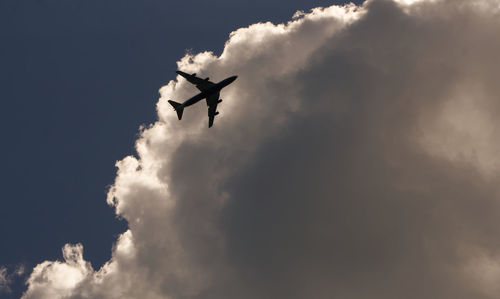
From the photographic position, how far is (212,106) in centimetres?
18700

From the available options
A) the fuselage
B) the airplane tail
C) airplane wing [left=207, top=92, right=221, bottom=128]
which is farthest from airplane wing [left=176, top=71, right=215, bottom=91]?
the airplane tail

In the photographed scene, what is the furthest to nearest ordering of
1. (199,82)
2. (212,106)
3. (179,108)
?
(179,108) < (212,106) < (199,82)

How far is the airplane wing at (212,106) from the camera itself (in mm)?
185625

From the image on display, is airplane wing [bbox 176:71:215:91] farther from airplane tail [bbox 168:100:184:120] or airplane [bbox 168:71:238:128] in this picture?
airplane tail [bbox 168:100:184:120]

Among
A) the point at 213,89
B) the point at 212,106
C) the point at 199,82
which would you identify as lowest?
the point at 212,106

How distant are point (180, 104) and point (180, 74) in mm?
12249

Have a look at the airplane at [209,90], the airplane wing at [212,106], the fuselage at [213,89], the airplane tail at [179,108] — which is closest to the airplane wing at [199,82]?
the airplane at [209,90]

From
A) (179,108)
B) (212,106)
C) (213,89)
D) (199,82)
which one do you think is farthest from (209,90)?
(179,108)

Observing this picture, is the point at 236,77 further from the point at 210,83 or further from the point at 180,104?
the point at 180,104

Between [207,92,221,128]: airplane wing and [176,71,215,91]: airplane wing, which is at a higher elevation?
[176,71,215,91]: airplane wing

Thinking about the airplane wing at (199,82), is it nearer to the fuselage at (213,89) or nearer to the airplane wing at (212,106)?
the fuselage at (213,89)

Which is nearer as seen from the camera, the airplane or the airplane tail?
the airplane

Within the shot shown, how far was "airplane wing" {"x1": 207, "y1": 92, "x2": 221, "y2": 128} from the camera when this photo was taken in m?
186

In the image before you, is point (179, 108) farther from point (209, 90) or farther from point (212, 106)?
point (209, 90)
